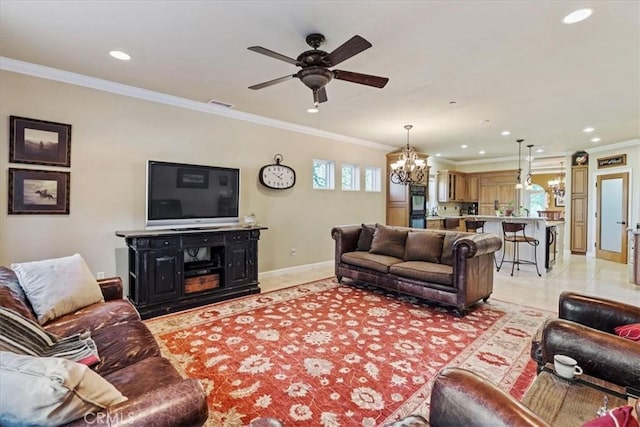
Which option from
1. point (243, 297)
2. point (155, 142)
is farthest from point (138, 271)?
point (155, 142)

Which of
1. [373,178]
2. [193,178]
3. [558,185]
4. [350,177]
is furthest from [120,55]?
[558,185]

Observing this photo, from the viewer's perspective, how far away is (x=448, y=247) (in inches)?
163

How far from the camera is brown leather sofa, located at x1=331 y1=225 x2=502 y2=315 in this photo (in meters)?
3.63

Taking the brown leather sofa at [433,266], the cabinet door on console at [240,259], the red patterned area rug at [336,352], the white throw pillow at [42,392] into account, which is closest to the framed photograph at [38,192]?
the red patterned area rug at [336,352]

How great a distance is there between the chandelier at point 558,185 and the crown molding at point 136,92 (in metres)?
10.5

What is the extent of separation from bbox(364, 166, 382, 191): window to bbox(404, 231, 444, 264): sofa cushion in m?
3.05

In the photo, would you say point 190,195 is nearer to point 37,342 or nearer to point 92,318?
point 92,318

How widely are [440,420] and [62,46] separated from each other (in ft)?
13.4

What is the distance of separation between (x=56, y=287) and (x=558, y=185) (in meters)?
14.8

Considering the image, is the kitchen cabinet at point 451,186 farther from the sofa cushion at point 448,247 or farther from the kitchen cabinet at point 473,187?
the sofa cushion at point 448,247

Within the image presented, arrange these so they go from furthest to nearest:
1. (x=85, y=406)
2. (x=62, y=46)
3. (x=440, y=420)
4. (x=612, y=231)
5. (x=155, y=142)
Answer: (x=612, y=231) < (x=155, y=142) < (x=62, y=46) < (x=440, y=420) < (x=85, y=406)

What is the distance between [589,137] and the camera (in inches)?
258

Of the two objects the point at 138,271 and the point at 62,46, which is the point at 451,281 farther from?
the point at 62,46

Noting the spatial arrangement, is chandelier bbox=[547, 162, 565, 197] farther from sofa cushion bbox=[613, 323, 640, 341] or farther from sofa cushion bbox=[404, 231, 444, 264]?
sofa cushion bbox=[613, 323, 640, 341]
